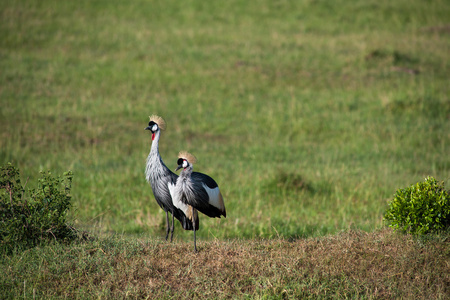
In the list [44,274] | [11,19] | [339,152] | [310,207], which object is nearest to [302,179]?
[310,207]

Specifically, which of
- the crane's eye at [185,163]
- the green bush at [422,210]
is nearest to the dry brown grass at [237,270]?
the green bush at [422,210]

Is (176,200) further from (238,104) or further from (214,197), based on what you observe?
(238,104)

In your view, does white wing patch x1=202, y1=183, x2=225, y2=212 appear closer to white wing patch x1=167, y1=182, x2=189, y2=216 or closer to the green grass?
white wing patch x1=167, y1=182, x2=189, y2=216

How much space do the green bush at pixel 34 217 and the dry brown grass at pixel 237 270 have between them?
0.31 m

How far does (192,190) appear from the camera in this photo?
654 cm

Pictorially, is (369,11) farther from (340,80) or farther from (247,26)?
(340,80)

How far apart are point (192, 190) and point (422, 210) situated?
3124mm

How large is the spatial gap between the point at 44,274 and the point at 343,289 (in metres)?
3.47

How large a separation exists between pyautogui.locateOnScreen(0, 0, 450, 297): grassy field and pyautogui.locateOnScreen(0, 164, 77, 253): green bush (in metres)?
0.85

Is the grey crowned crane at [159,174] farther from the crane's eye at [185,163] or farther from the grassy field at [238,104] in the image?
the grassy field at [238,104]

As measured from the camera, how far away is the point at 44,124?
15.7 metres

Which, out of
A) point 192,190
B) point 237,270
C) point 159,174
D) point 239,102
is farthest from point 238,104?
point 237,270

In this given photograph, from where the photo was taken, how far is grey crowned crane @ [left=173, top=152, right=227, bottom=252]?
655 cm

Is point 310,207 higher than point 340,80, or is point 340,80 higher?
point 340,80
